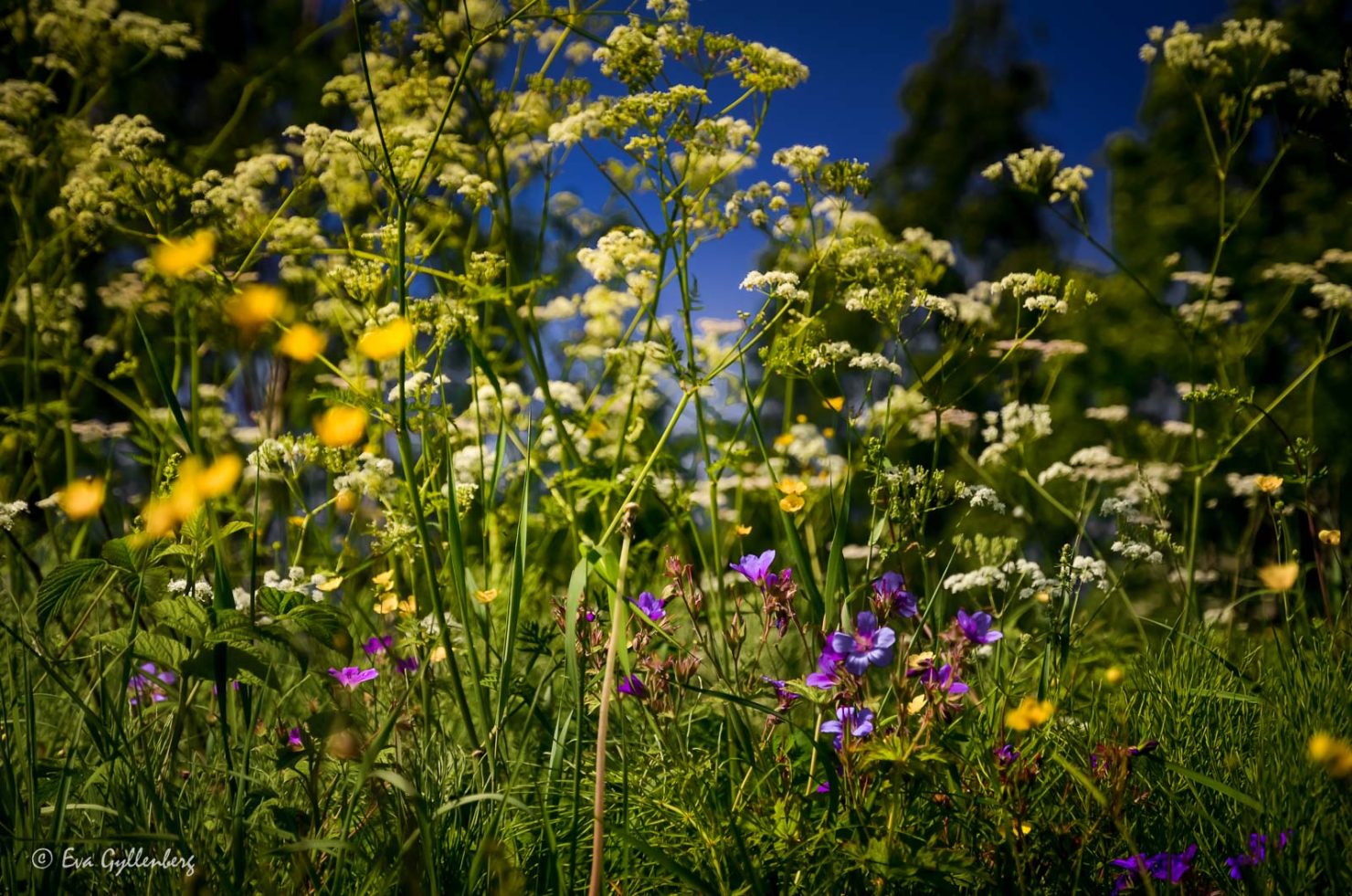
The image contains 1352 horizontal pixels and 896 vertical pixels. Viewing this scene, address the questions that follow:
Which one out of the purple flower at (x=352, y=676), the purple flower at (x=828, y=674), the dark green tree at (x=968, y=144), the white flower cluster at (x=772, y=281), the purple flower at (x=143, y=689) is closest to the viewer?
the purple flower at (x=828, y=674)

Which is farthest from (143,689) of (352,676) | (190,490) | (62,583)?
(190,490)

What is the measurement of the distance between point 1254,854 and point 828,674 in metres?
0.65

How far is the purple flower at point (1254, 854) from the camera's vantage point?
4.06 ft

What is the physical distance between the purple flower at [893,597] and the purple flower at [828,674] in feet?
0.38

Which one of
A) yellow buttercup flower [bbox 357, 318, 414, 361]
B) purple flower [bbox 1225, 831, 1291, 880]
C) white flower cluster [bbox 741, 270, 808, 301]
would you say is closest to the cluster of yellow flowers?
yellow buttercup flower [bbox 357, 318, 414, 361]

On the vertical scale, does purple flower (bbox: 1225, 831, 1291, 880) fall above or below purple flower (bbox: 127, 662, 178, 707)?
below

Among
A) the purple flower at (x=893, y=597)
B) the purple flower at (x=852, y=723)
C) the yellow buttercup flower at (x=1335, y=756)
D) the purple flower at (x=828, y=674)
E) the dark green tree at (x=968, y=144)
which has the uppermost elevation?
the dark green tree at (x=968, y=144)

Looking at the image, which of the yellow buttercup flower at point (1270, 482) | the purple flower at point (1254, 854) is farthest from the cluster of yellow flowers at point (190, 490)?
the yellow buttercup flower at point (1270, 482)

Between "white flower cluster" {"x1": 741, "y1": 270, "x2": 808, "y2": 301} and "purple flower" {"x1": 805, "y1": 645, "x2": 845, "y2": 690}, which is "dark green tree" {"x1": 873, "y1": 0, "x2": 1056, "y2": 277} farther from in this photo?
"purple flower" {"x1": 805, "y1": 645, "x2": 845, "y2": 690}

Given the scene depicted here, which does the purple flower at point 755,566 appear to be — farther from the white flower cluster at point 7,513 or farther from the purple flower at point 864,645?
the white flower cluster at point 7,513

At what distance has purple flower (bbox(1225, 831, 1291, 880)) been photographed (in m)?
1.24

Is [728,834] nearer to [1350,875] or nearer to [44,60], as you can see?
[1350,875]

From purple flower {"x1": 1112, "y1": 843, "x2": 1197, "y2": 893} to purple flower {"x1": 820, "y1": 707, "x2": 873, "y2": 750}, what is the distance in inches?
14.8

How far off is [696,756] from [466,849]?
60 centimetres
